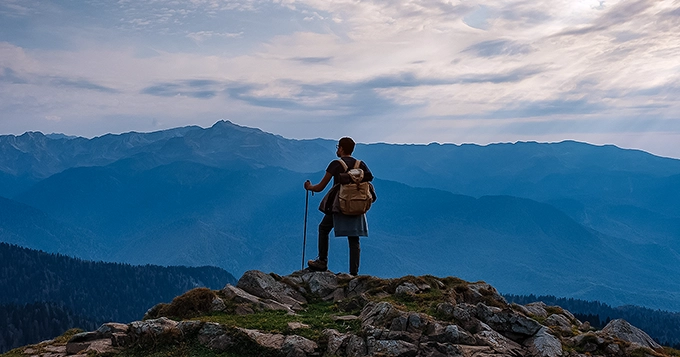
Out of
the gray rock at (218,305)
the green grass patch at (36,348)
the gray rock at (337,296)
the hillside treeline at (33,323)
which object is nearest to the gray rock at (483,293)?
the gray rock at (337,296)

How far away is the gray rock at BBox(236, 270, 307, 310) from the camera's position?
55.2 ft

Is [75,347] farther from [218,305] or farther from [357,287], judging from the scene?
[357,287]

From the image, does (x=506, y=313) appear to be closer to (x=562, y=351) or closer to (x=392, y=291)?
(x=562, y=351)

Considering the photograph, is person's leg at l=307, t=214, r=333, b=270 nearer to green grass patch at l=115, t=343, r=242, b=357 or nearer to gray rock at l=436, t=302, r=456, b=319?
gray rock at l=436, t=302, r=456, b=319

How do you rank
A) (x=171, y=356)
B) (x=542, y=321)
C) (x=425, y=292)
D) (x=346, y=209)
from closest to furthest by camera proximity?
(x=171, y=356)
(x=542, y=321)
(x=425, y=292)
(x=346, y=209)

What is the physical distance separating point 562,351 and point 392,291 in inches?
209

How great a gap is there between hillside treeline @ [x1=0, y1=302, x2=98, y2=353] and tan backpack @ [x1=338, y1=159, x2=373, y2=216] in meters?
135

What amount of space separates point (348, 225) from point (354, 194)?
1.13m

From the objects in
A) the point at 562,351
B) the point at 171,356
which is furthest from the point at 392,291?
the point at 171,356

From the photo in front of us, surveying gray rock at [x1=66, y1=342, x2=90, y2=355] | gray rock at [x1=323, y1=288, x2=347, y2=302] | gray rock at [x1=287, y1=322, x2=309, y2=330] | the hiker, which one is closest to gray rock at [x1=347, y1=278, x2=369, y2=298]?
gray rock at [x1=323, y1=288, x2=347, y2=302]

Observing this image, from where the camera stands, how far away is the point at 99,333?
13.4 meters

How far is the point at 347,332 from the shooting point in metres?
13.2

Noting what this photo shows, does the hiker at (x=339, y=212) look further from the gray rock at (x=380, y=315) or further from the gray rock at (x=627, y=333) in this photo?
the gray rock at (x=627, y=333)

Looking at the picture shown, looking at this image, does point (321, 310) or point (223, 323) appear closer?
point (223, 323)
